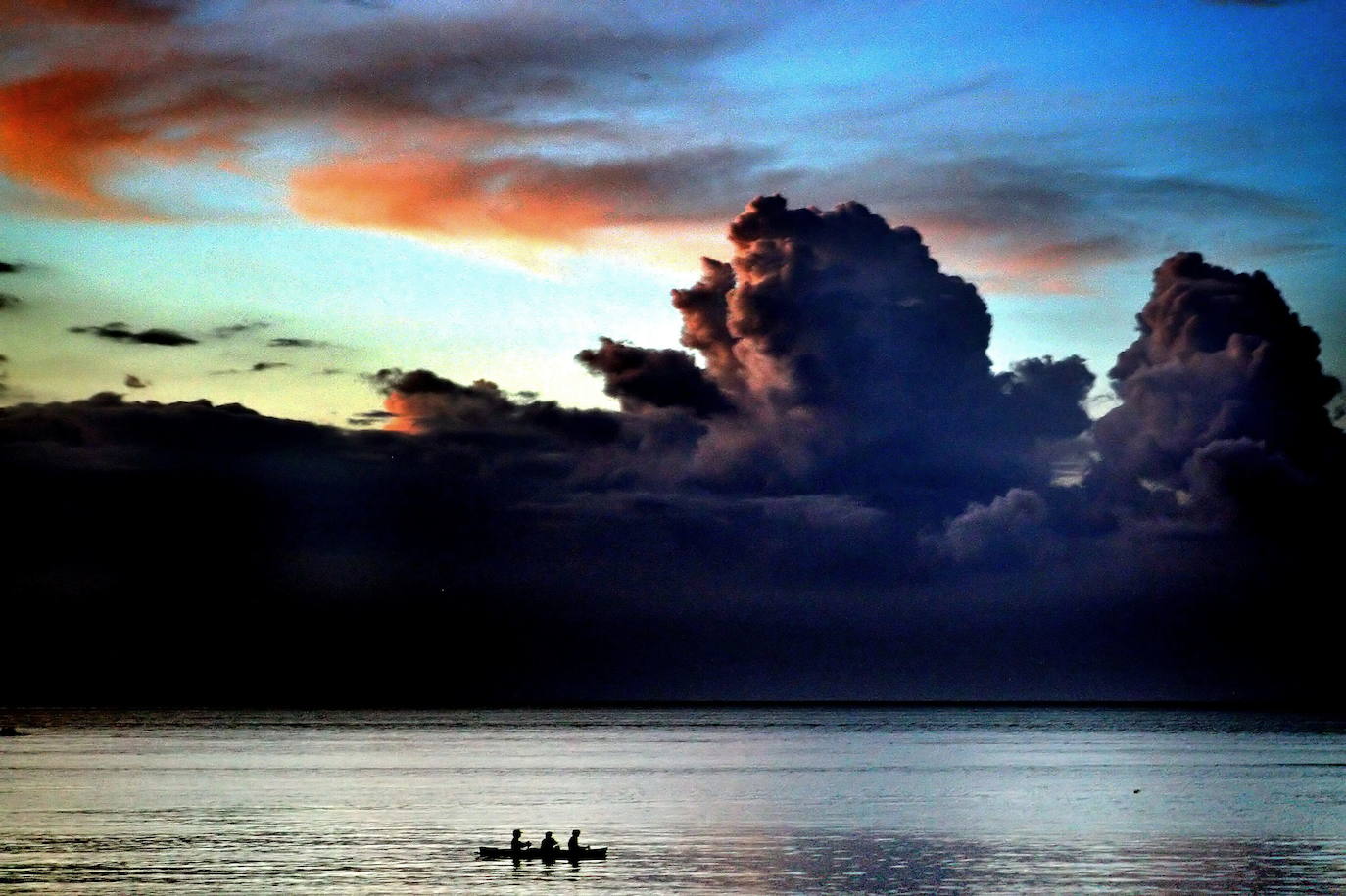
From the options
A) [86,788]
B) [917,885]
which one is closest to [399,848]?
[917,885]

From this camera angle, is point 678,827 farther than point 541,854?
Yes

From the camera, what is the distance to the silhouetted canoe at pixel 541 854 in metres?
75.8

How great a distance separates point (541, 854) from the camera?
75875mm

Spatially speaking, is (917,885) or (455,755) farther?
(455,755)

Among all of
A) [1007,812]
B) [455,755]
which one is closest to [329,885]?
[1007,812]

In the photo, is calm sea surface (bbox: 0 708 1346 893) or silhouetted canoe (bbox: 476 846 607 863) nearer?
calm sea surface (bbox: 0 708 1346 893)

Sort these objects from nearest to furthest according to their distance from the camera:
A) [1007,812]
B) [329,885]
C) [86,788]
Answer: [329,885] < [1007,812] < [86,788]

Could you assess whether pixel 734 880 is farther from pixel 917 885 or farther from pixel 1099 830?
pixel 1099 830

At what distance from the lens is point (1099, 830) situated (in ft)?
307

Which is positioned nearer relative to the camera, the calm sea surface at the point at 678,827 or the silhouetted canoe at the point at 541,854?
the calm sea surface at the point at 678,827

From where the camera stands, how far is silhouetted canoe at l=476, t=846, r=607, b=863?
249 ft

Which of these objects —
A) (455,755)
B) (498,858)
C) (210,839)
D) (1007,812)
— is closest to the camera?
(498,858)

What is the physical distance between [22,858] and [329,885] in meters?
18.7

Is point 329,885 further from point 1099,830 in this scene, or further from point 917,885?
point 1099,830
